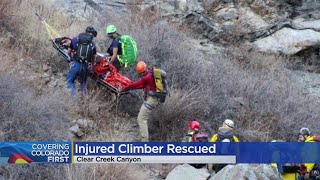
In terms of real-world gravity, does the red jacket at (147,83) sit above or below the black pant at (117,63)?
below

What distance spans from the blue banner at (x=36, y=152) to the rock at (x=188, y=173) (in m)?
1.74

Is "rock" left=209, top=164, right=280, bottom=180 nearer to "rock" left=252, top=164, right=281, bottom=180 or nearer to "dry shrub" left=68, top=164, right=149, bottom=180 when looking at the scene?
"rock" left=252, top=164, right=281, bottom=180

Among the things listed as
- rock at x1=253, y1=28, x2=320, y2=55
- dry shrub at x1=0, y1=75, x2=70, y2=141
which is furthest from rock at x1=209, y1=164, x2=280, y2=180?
rock at x1=253, y1=28, x2=320, y2=55

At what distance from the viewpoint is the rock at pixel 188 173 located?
24.4ft

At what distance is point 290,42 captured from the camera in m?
15.1

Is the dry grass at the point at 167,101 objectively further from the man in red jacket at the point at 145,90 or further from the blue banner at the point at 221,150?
the blue banner at the point at 221,150

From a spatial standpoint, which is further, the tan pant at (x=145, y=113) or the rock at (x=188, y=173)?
the tan pant at (x=145, y=113)

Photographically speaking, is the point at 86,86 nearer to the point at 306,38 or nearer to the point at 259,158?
the point at 259,158

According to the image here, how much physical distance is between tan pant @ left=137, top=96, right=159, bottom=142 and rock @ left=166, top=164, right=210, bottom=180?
1653 mm

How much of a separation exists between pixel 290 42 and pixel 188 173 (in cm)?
868

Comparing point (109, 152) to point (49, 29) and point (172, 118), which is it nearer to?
point (172, 118)

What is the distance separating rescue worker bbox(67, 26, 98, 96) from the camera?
952cm

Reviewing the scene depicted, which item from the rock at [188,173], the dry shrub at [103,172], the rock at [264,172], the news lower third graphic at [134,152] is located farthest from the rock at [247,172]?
the dry shrub at [103,172]

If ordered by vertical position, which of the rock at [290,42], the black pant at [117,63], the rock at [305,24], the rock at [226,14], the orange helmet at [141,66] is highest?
the rock at [226,14]
